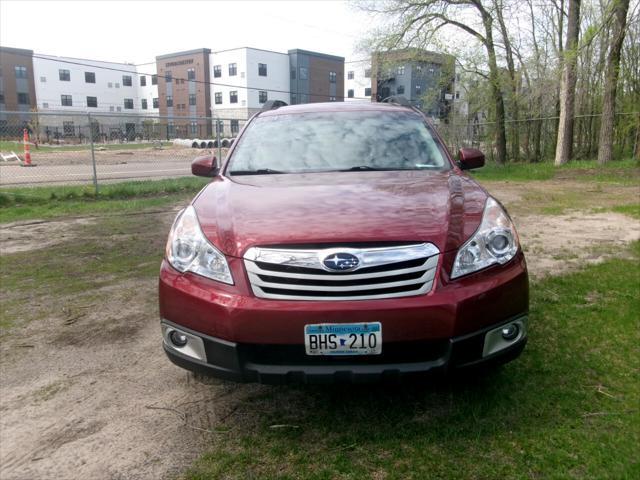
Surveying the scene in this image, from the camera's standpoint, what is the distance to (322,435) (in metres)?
2.46

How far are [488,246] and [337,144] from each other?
60.9 inches

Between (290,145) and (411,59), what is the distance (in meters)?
17.6

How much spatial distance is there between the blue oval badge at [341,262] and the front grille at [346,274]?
0.04 ft

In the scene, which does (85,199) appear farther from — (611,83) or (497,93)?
(497,93)

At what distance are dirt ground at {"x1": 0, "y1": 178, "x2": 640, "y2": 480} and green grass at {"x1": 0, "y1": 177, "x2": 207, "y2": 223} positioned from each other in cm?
486

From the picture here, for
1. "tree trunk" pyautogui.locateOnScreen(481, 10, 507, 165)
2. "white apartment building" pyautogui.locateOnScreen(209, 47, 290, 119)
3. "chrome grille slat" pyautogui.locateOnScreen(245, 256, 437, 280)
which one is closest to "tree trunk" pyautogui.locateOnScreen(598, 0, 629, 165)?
"tree trunk" pyautogui.locateOnScreen(481, 10, 507, 165)

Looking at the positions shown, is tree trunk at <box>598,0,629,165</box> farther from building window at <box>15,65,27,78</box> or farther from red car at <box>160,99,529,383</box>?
building window at <box>15,65,27,78</box>

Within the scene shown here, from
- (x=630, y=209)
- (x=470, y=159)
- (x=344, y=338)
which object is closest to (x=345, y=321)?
(x=344, y=338)

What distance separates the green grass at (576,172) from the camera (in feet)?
47.5

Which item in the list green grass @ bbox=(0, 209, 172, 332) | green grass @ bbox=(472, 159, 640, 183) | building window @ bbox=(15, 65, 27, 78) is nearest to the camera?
green grass @ bbox=(0, 209, 172, 332)

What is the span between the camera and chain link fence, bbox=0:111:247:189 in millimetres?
14584

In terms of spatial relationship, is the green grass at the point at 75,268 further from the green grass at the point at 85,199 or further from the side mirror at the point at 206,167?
the green grass at the point at 85,199

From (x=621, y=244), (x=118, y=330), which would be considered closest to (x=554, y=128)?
(x=621, y=244)

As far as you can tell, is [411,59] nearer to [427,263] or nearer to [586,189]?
[586,189]
